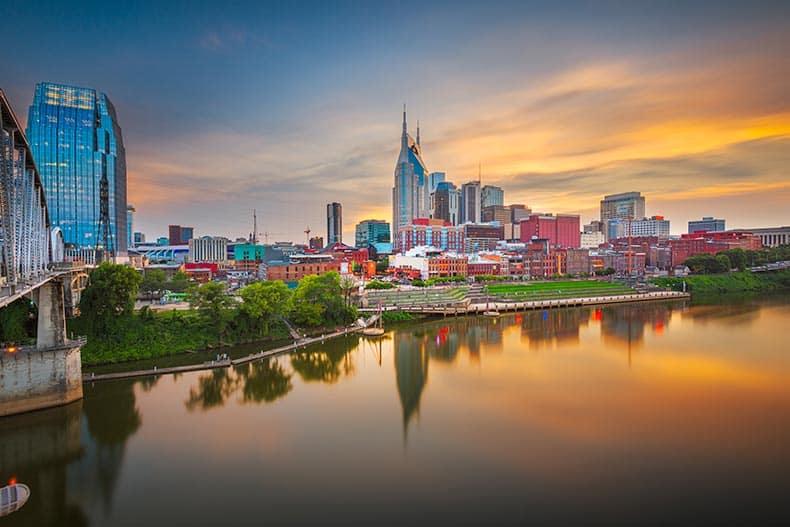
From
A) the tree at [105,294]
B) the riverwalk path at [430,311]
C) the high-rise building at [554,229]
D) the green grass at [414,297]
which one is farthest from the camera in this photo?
the high-rise building at [554,229]

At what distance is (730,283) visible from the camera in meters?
72.7

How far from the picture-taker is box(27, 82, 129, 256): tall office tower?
230 feet

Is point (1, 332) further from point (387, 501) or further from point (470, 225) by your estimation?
point (470, 225)

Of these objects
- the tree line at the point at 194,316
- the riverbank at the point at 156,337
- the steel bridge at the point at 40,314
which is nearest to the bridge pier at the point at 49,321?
the steel bridge at the point at 40,314

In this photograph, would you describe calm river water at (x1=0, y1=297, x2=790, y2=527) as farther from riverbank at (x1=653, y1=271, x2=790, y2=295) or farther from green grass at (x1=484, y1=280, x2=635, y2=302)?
riverbank at (x1=653, y1=271, x2=790, y2=295)

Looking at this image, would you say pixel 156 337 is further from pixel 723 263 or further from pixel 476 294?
pixel 723 263

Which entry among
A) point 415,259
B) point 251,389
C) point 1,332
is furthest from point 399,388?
point 415,259

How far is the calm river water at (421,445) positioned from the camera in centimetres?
1234

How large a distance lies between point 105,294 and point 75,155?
59384 millimetres

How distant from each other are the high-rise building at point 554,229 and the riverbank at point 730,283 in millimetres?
72809

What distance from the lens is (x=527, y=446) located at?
15.8 meters

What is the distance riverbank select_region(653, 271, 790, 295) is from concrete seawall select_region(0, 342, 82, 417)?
72654 millimetres

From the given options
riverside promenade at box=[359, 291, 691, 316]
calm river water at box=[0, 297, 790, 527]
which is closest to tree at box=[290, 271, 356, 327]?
riverside promenade at box=[359, 291, 691, 316]

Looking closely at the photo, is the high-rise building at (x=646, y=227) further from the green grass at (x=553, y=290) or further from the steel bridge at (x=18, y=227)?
the steel bridge at (x=18, y=227)
